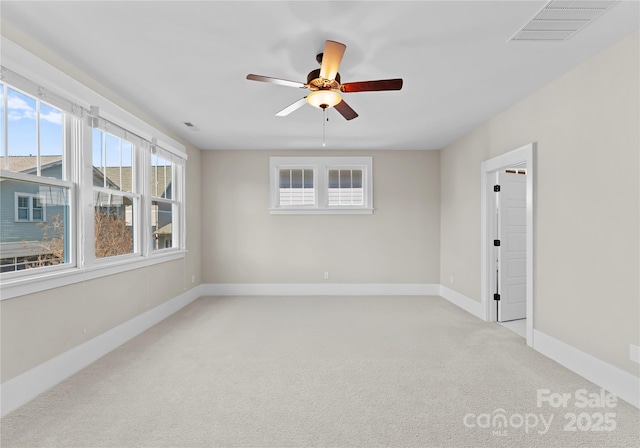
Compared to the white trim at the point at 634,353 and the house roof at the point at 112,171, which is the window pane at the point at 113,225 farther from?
the white trim at the point at 634,353

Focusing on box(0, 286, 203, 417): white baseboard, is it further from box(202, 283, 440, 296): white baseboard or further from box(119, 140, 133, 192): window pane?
box(202, 283, 440, 296): white baseboard

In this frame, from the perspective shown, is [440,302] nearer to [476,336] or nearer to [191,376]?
[476,336]

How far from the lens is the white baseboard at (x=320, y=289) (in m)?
5.85

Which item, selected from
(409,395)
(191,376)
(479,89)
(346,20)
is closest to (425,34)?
(346,20)

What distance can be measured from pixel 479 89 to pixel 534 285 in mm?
2073

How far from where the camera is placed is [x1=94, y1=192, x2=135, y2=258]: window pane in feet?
10.7

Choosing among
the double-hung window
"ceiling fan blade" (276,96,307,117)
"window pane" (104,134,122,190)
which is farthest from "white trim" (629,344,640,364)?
"window pane" (104,134,122,190)

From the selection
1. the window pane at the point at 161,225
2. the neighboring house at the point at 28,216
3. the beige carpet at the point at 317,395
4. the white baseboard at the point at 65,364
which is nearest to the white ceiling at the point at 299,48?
the neighboring house at the point at 28,216

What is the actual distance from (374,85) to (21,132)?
8.62ft

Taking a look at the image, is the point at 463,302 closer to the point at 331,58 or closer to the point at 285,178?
the point at 285,178

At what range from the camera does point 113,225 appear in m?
3.51

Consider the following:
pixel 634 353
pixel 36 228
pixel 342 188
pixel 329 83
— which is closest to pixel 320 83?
pixel 329 83

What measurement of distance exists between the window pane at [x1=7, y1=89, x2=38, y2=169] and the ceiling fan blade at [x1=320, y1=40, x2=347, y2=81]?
222cm

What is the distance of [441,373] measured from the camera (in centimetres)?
279
